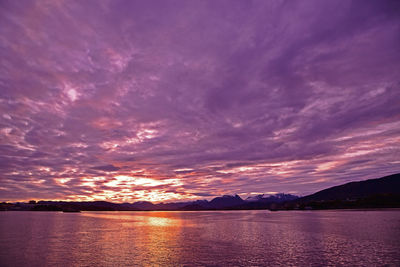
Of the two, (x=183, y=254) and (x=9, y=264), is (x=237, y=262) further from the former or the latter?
(x=9, y=264)

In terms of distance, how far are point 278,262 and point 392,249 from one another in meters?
21.5

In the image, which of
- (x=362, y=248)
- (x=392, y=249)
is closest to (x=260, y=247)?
(x=362, y=248)

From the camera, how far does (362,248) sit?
44469 mm

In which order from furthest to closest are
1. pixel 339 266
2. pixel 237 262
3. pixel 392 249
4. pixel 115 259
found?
pixel 392 249
pixel 115 259
pixel 237 262
pixel 339 266

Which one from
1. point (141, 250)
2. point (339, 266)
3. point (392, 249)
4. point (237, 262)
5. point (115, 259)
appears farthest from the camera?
point (141, 250)

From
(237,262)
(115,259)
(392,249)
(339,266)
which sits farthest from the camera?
(392,249)

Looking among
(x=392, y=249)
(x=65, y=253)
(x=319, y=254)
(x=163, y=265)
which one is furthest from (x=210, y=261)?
(x=392, y=249)

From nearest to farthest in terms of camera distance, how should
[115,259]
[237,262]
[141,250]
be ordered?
[237,262] < [115,259] < [141,250]

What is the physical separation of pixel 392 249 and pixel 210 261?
3063 cm

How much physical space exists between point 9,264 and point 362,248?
55027 millimetres

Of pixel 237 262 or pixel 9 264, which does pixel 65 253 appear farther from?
pixel 237 262

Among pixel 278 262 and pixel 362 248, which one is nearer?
pixel 278 262

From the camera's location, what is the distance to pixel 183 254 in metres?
42.2

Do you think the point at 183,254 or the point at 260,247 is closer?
the point at 183,254
